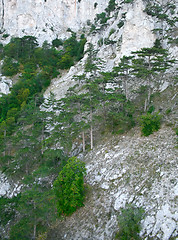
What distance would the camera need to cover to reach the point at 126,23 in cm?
3528

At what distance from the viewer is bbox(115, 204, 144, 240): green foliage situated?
10171 millimetres

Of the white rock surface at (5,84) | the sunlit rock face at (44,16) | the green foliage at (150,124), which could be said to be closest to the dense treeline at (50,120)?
the green foliage at (150,124)

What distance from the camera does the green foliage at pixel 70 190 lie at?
43.5 feet

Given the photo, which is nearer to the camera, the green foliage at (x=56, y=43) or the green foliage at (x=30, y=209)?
the green foliage at (x=30, y=209)

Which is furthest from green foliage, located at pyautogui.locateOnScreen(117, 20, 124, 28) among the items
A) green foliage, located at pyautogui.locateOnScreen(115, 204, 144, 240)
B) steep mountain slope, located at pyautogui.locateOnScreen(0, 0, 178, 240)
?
green foliage, located at pyautogui.locateOnScreen(115, 204, 144, 240)

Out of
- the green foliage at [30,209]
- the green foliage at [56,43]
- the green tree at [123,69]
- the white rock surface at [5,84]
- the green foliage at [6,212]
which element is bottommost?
the green foliage at [6,212]

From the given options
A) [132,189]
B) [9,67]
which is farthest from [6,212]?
[9,67]

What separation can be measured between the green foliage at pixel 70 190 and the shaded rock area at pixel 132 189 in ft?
2.36

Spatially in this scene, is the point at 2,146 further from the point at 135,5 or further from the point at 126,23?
the point at 135,5

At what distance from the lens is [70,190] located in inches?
525

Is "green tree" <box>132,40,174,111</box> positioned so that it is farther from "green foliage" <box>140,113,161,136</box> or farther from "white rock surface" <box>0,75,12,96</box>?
"white rock surface" <box>0,75,12,96</box>

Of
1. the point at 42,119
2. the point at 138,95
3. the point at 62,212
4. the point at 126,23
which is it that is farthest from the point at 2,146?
the point at 126,23

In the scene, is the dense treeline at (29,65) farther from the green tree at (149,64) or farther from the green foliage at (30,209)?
the green foliage at (30,209)

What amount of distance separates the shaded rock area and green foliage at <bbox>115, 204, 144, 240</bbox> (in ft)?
1.12
